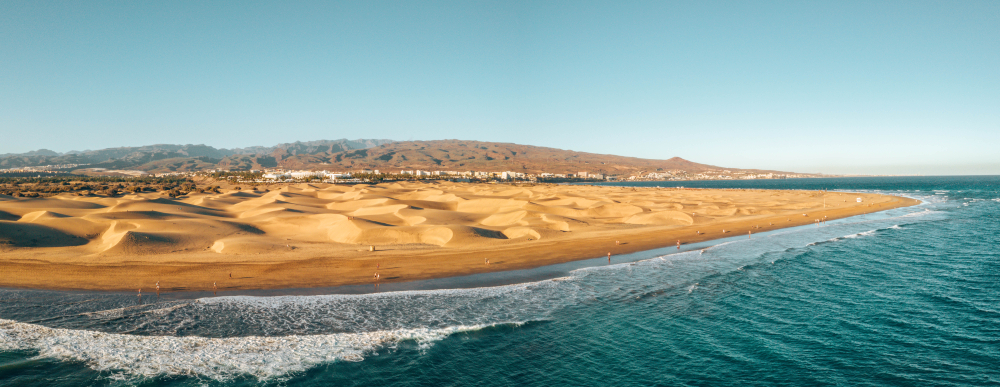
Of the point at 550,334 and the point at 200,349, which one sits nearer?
the point at 200,349

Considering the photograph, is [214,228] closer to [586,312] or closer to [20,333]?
[20,333]

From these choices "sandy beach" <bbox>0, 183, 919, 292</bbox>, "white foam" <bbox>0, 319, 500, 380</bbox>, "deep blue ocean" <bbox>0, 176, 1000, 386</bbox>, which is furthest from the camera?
"sandy beach" <bbox>0, 183, 919, 292</bbox>

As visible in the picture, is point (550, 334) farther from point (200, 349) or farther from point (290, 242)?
point (290, 242)

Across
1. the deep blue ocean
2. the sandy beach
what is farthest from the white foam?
the sandy beach

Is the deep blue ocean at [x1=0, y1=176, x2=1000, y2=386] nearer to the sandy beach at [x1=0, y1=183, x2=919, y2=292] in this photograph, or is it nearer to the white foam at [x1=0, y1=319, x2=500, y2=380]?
the white foam at [x1=0, y1=319, x2=500, y2=380]

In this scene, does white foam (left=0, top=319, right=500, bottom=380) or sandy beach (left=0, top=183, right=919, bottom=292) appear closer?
white foam (left=0, top=319, right=500, bottom=380)

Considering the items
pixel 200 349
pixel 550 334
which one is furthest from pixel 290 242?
pixel 550 334
